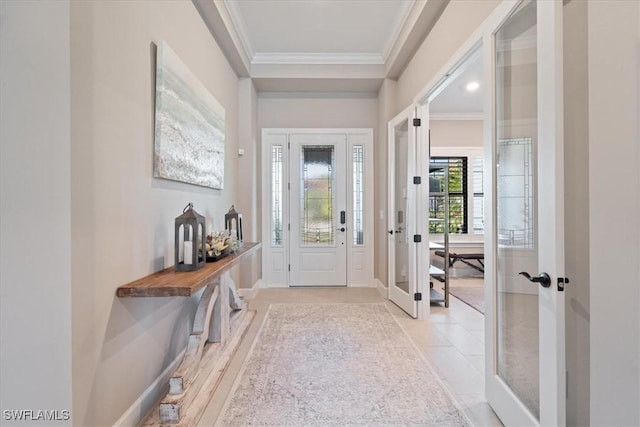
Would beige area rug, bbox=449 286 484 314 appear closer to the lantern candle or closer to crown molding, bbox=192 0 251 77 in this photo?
the lantern candle

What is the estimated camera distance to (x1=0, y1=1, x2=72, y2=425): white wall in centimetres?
126

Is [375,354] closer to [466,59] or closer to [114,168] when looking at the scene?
[114,168]

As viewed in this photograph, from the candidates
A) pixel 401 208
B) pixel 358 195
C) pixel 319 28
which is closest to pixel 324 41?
pixel 319 28

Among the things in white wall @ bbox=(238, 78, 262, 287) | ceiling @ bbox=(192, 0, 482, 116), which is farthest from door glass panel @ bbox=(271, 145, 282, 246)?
ceiling @ bbox=(192, 0, 482, 116)

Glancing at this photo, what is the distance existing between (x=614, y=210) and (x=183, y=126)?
2489 mm

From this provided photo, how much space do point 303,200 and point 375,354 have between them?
271 cm

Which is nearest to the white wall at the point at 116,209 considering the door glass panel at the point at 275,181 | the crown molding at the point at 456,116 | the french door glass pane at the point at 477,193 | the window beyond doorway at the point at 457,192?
the door glass panel at the point at 275,181

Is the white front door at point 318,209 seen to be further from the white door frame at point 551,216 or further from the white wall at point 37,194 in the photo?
the white wall at point 37,194

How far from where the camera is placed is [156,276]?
1833 mm

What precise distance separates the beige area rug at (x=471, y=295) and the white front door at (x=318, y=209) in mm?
1702

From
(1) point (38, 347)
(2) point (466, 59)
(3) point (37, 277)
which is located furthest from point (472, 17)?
(1) point (38, 347)

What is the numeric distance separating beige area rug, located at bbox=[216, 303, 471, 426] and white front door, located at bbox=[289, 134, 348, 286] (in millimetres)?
1599

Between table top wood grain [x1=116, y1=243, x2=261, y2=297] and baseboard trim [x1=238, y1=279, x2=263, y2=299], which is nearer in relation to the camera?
table top wood grain [x1=116, y1=243, x2=261, y2=297]

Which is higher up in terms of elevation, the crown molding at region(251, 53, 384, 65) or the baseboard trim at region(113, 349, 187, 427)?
the crown molding at region(251, 53, 384, 65)
